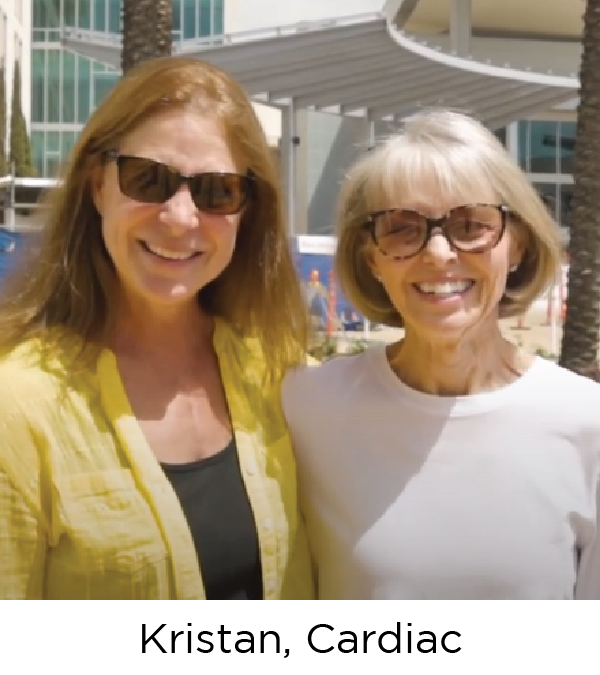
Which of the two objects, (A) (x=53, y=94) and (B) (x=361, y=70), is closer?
(B) (x=361, y=70)

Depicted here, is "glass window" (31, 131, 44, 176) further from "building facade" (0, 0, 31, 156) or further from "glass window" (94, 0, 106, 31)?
"glass window" (94, 0, 106, 31)

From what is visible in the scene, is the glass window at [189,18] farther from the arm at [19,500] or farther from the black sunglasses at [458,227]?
the arm at [19,500]

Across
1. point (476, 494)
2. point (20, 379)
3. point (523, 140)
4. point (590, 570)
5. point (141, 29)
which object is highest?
point (523, 140)

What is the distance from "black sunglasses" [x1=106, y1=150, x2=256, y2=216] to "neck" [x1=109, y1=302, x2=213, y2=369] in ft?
1.00

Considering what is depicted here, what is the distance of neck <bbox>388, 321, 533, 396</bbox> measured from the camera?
1854 mm

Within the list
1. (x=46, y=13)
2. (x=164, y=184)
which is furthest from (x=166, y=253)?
(x=46, y=13)

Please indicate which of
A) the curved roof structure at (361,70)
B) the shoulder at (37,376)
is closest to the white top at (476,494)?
the shoulder at (37,376)

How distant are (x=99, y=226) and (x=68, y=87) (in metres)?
29.5

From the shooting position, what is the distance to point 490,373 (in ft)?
6.15

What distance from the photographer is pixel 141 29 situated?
6516 mm

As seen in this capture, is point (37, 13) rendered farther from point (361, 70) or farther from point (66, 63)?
point (361, 70)

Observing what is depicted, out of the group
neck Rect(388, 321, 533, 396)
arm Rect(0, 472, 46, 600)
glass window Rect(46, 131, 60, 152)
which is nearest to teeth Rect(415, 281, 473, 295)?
neck Rect(388, 321, 533, 396)

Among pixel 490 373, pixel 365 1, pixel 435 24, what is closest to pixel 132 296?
pixel 490 373

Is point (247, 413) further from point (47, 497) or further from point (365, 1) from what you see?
point (365, 1)
